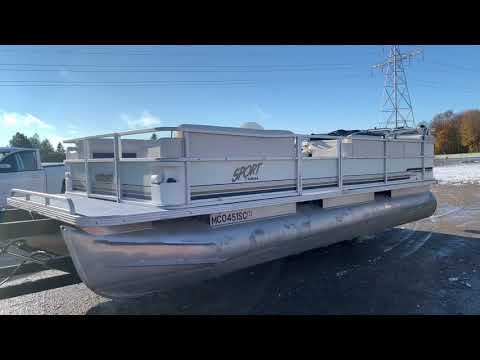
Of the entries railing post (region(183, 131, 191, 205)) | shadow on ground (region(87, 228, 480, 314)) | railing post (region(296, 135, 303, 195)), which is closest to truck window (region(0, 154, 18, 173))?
shadow on ground (region(87, 228, 480, 314))

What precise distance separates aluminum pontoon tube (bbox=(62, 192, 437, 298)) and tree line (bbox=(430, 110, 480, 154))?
2194 inches

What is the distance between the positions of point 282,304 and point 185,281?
1204 millimetres

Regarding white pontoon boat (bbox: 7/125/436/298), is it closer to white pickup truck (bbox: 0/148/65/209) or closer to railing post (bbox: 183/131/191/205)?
railing post (bbox: 183/131/191/205)

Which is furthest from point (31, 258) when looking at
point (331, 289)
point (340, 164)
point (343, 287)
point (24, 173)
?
point (24, 173)

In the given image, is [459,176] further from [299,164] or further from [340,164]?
[299,164]

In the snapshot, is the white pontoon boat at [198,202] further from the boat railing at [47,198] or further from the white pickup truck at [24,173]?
the white pickup truck at [24,173]

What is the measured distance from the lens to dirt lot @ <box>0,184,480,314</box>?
12.0ft

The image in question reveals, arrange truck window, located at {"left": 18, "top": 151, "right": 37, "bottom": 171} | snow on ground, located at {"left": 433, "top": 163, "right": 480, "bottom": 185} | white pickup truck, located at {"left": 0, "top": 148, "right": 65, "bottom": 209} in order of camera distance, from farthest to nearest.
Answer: snow on ground, located at {"left": 433, "top": 163, "right": 480, "bottom": 185} < truck window, located at {"left": 18, "top": 151, "right": 37, "bottom": 171} < white pickup truck, located at {"left": 0, "top": 148, "right": 65, "bottom": 209}

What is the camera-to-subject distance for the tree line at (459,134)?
51500mm

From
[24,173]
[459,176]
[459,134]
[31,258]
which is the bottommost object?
[459,176]

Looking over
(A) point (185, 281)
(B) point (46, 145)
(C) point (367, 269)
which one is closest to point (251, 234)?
Answer: (A) point (185, 281)

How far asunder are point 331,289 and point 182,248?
2.14 m

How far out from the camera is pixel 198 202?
327 cm

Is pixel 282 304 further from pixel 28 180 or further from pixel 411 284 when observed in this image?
pixel 28 180
